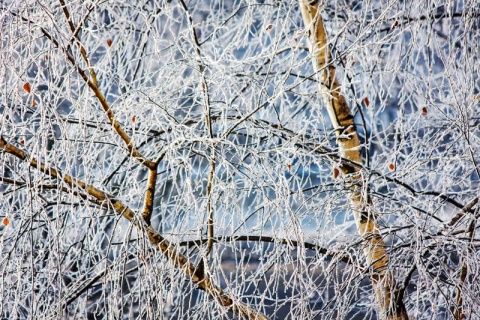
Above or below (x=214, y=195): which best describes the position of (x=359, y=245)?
below

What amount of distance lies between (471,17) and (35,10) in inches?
76.9

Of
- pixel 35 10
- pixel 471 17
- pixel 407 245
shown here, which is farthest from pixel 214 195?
pixel 471 17

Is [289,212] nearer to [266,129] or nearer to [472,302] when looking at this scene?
[266,129]

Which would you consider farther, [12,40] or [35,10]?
[35,10]

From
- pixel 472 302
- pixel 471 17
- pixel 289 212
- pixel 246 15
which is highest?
pixel 246 15

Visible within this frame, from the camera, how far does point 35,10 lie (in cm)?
223

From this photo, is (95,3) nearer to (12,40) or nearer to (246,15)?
(12,40)

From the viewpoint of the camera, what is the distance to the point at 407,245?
2.51m

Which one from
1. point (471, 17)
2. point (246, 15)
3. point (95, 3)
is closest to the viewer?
point (95, 3)

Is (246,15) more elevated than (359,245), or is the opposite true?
(246,15)

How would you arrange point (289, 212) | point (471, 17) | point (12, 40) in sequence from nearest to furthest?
point (12, 40) → point (289, 212) → point (471, 17)

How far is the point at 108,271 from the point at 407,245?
4.62ft

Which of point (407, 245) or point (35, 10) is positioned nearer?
point (35, 10)

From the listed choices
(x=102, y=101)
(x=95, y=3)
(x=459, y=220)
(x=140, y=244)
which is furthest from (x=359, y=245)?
(x=95, y=3)
